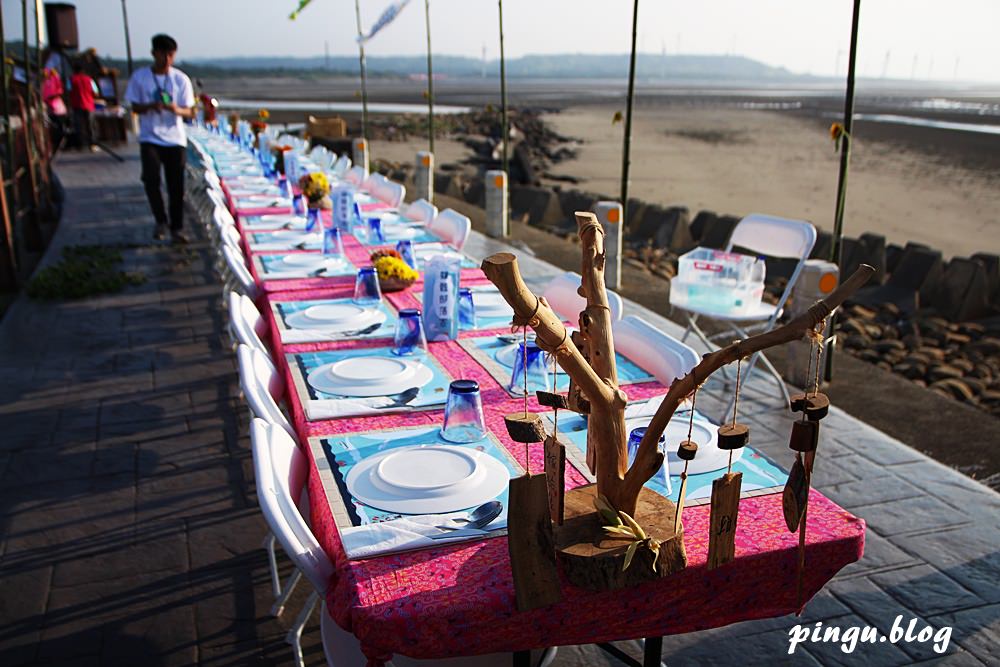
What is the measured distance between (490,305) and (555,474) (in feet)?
6.25

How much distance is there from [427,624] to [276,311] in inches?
79.8

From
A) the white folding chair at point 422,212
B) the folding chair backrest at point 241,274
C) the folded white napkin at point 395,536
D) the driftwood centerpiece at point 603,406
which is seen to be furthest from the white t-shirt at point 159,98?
the driftwood centerpiece at point 603,406

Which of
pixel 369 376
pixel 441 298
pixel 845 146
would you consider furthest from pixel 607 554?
pixel 845 146

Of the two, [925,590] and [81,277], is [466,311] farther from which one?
[81,277]

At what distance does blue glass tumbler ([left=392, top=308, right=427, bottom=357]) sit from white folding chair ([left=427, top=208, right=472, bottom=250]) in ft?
6.39

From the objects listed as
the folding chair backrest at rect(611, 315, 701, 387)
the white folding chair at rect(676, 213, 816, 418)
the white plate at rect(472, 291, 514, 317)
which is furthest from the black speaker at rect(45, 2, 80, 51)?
the folding chair backrest at rect(611, 315, 701, 387)

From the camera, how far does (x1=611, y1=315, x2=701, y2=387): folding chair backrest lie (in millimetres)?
2439

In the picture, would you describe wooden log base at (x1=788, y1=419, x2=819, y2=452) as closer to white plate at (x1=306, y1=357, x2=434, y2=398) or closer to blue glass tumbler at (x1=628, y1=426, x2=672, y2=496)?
blue glass tumbler at (x1=628, y1=426, x2=672, y2=496)

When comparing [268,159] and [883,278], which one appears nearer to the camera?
[268,159]

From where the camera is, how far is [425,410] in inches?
90.7

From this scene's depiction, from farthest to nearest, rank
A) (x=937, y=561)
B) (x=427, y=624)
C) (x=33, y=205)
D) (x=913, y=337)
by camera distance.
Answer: (x=33, y=205), (x=913, y=337), (x=937, y=561), (x=427, y=624)

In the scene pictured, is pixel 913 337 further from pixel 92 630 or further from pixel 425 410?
pixel 92 630

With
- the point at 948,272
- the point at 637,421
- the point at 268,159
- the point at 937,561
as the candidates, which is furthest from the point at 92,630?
the point at 948,272

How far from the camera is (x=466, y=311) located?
3113 mm
